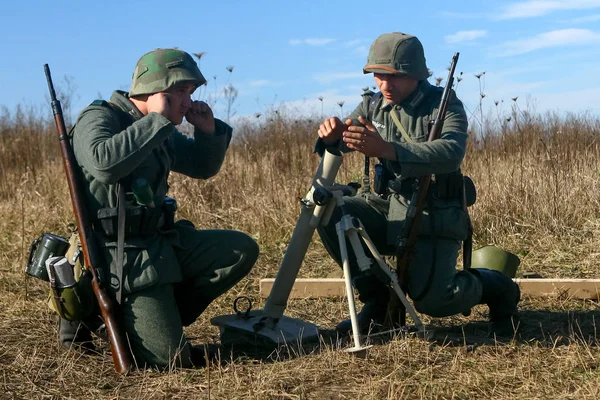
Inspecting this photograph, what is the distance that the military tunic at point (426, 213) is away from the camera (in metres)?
4.46

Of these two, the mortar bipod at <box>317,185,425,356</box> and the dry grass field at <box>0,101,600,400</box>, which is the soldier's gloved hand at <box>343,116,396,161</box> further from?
the dry grass field at <box>0,101,600,400</box>

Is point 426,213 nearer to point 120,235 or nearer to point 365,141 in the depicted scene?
point 365,141

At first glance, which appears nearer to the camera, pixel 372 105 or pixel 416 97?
pixel 416 97

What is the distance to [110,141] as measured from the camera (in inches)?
160

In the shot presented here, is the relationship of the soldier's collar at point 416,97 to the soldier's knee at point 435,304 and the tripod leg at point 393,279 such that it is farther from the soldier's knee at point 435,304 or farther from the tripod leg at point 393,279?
the soldier's knee at point 435,304

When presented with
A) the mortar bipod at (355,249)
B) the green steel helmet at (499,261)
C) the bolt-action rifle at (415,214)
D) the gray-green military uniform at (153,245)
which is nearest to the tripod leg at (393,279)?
the mortar bipod at (355,249)

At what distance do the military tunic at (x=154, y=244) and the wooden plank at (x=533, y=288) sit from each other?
1.37 m

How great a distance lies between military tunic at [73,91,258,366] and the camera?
4.10m

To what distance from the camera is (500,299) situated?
4.91 metres

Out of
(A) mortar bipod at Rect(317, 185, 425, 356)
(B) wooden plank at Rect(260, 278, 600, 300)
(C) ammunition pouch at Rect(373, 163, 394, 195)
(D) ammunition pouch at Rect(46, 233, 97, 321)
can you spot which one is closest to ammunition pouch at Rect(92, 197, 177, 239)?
(D) ammunition pouch at Rect(46, 233, 97, 321)

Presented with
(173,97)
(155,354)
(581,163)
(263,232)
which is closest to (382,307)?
(155,354)

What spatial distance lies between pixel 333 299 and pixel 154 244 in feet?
6.36

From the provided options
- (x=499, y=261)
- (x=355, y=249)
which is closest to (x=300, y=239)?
(x=355, y=249)

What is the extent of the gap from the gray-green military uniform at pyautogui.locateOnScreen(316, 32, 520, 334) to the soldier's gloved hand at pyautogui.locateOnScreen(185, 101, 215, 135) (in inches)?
26.8
